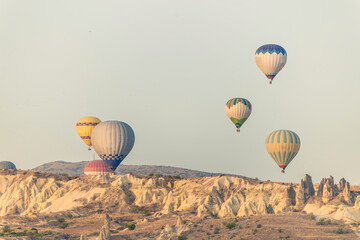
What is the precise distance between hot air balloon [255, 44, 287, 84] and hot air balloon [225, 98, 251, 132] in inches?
279

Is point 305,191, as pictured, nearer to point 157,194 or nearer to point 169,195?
point 169,195

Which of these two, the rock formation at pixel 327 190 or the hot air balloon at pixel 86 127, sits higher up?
the hot air balloon at pixel 86 127

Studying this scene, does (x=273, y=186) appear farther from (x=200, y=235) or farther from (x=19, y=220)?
(x=19, y=220)

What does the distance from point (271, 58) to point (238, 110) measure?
11.4 meters

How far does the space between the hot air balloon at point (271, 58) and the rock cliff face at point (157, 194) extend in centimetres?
2338

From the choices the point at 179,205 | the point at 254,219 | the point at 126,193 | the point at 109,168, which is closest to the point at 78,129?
the point at 109,168

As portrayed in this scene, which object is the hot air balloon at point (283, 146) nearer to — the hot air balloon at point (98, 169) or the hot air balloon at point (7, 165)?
the hot air balloon at point (98, 169)

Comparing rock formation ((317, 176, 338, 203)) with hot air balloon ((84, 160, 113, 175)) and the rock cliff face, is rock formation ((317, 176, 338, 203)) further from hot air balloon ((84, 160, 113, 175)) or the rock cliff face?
hot air balloon ((84, 160, 113, 175))

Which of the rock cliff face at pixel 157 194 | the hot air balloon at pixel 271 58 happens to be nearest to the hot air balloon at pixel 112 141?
the rock cliff face at pixel 157 194

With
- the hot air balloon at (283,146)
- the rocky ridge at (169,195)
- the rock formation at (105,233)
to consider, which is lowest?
the rock formation at (105,233)

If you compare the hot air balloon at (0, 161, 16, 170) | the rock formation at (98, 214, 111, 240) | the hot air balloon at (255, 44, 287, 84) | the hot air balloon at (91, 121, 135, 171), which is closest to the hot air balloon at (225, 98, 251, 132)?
the hot air balloon at (255, 44, 287, 84)

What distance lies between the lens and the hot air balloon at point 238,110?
137 metres

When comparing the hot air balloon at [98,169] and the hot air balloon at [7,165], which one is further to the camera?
the hot air balloon at [7,165]

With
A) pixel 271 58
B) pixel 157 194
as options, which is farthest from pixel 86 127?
pixel 271 58
